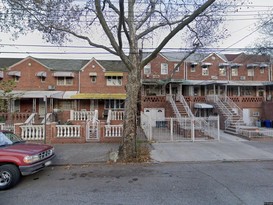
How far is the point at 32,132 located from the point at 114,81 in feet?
40.8

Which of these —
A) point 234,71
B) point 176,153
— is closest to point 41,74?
point 176,153

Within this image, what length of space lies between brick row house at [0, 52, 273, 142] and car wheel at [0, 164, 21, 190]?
1363cm

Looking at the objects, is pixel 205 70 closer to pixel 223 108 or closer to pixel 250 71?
pixel 250 71

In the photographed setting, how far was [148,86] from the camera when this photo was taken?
22.8 meters

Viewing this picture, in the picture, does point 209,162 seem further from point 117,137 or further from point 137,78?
point 117,137

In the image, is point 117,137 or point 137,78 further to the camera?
point 117,137

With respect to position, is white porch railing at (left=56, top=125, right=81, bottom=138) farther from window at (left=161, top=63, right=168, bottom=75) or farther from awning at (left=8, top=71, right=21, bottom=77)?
window at (left=161, top=63, right=168, bottom=75)

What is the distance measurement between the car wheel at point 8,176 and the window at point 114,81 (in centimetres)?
1739

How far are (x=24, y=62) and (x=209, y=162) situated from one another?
888 inches

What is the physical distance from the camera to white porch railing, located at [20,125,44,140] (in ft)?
37.1

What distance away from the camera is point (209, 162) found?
7.96 m

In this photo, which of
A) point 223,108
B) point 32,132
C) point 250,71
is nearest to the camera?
point 32,132

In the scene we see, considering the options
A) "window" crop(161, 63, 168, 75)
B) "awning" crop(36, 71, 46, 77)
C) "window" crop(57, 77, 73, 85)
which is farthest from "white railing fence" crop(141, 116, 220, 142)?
"awning" crop(36, 71, 46, 77)

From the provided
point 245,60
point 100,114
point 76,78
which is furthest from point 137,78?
point 245,60
